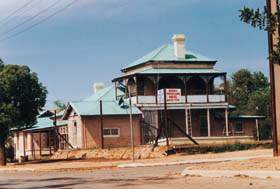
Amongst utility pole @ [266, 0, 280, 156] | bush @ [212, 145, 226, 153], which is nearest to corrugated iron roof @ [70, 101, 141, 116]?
bush @ [212, 145, 226, 153]

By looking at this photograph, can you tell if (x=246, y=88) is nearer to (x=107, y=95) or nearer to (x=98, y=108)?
(x=107, y=95)

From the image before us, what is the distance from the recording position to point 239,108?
78375mm

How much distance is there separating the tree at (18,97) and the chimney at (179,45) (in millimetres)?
15044

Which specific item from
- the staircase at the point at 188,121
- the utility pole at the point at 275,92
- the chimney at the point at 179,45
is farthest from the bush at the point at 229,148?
the chimney at the point at 179,45

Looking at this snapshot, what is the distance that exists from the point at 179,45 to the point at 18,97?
17719mm

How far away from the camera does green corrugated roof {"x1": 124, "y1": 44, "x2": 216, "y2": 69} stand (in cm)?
4700

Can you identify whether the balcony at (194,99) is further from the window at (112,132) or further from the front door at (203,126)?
the window at (112,132)

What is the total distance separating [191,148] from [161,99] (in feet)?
34.7

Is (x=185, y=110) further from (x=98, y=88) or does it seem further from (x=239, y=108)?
(x=239, y=108)

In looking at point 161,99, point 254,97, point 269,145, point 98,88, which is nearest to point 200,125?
point 161,99

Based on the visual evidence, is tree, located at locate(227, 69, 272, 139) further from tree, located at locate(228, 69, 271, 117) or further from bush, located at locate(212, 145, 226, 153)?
bush, located at locate(212, 145, 226, 153)

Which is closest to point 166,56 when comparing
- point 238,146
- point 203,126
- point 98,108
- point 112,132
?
point 203,126

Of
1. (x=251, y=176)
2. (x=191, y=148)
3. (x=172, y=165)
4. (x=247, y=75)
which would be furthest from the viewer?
(x=247, y=75)

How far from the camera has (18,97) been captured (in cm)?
3603
